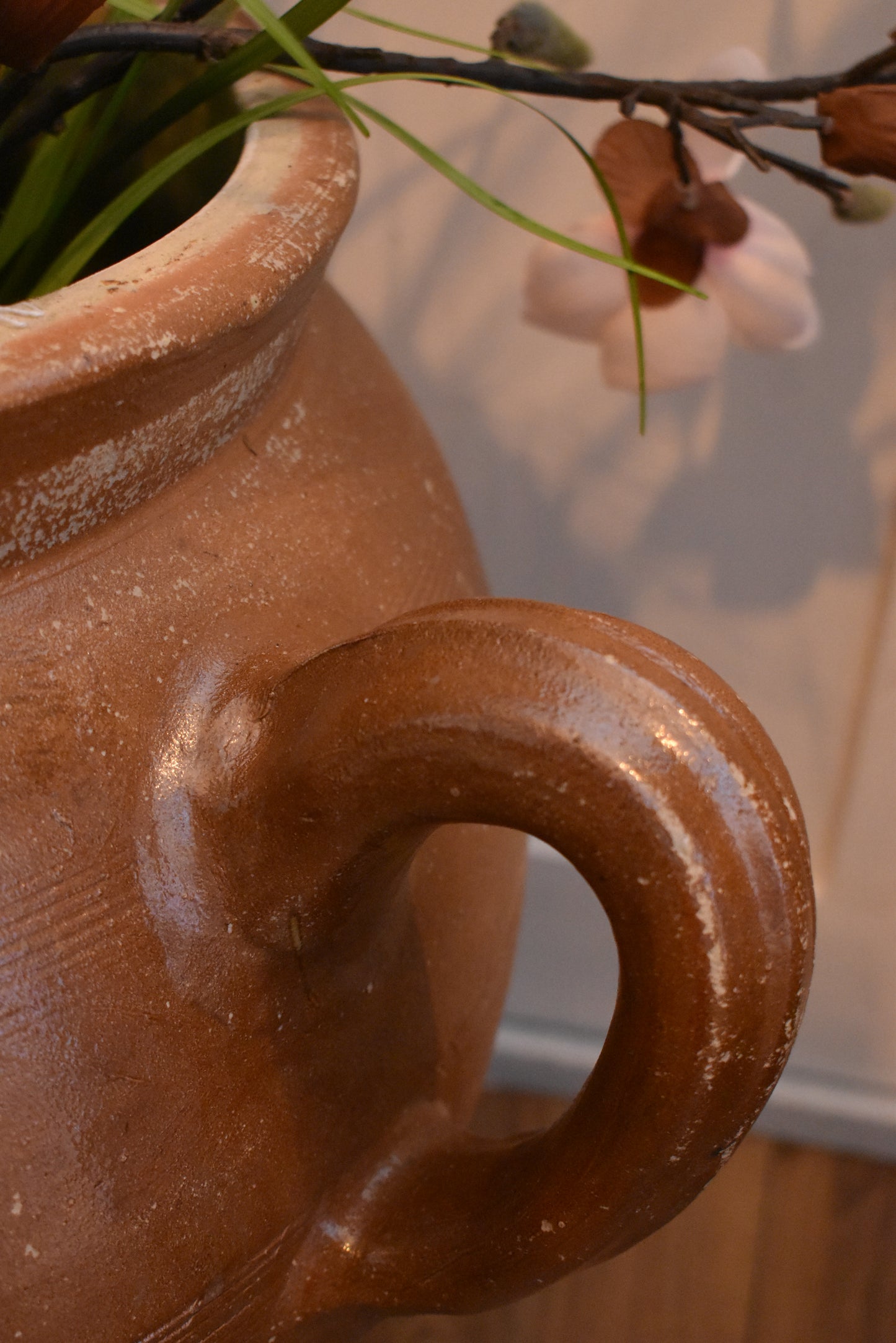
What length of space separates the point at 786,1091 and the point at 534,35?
77 cm

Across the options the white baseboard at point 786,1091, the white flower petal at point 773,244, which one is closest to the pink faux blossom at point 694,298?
the white flower petal at point 773,244

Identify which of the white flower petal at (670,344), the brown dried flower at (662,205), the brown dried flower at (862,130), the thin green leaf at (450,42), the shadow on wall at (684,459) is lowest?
the shadow on wall at (684,459)

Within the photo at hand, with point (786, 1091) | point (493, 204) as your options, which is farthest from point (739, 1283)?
point (493, 204)

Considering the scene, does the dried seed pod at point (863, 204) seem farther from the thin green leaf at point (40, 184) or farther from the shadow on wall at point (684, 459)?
the thin green leaf at point (40, 184)

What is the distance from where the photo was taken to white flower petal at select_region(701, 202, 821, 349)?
56cm

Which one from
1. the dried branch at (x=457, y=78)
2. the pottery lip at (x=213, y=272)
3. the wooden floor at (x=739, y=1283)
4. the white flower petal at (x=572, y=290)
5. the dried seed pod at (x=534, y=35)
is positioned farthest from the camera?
the wooden floor at (x=739, y=1283)

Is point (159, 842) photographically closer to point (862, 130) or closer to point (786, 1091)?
point (862, 130)

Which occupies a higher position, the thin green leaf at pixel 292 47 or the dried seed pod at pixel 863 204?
the thin green leaf at pixel 292 47

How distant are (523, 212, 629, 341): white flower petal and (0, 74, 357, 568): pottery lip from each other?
0.24m

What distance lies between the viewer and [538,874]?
35.3 inches

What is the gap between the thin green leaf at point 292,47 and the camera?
324 mm

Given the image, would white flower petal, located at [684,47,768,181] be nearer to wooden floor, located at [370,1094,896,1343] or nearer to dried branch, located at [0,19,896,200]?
dried branch, located at [0,19,896,200]

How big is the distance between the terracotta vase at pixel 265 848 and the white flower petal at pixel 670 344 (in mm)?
272

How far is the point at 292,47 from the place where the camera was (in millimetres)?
324
